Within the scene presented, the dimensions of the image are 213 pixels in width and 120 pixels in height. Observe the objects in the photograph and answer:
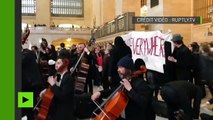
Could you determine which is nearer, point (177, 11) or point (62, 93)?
point (62, 93)

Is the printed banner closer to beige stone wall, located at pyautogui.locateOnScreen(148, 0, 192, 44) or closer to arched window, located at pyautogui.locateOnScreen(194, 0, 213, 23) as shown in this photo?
beige stone wall, located at pyautogui.locateOnScreen(148, 0, 192, 44)

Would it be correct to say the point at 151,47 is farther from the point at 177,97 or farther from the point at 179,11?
the point at 179,11

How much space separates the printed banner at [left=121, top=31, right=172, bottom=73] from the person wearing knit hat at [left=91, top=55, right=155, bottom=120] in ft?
16.2

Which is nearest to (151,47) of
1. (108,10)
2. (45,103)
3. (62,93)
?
(45,103)

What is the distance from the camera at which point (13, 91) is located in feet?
3.29

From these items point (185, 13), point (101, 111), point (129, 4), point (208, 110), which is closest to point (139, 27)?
point (129, 4)

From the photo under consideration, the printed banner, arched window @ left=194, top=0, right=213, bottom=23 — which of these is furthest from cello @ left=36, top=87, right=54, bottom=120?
arched window @ left=194, top=0, right=213, bottom=23

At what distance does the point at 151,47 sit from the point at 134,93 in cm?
616

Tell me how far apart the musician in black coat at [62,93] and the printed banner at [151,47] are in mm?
4679

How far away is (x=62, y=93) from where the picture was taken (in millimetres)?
4289

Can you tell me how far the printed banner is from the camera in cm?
920

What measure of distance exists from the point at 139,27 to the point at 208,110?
58.2 ft

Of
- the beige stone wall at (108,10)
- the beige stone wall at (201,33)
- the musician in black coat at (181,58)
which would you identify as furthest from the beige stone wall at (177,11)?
the beige stone wall at (108,10)

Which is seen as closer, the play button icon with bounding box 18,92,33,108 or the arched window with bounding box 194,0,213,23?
the play button icon with bounding box 18,92,33,108
